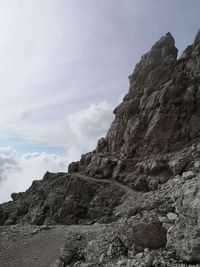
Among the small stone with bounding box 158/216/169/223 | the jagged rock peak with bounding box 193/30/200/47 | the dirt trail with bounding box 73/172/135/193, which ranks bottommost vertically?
the small stone with bounding box 158/216/169/223

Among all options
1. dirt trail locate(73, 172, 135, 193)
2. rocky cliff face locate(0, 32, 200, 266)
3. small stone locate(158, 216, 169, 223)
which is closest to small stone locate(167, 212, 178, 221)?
small stone locate(158, 216, 169, 223)

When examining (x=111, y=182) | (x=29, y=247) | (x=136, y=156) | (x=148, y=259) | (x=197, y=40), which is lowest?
(x=148, y=259)

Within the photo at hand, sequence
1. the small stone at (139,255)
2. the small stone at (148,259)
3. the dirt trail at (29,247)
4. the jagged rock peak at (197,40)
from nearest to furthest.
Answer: the small stone at (148,259) < the small stone at (139,255) < the dirt trail at (29,247) < the jagged rock peak at (197,40)

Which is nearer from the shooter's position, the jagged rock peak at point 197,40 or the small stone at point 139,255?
the small stone at point 139,255

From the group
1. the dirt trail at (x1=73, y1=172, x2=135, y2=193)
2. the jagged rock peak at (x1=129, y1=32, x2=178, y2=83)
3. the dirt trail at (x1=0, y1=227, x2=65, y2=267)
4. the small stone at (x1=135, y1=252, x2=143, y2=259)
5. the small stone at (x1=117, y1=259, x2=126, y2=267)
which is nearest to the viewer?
the small stone at (x1=135, y1=252, x2=143, y2=259)

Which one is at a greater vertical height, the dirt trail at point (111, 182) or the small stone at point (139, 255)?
the dirt trail at point (111, 182)

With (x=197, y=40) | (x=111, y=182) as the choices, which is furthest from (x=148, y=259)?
(x=197, y=40)

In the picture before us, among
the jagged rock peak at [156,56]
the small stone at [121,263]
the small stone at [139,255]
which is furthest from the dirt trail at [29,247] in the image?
the jagged rock peak at [156,56]

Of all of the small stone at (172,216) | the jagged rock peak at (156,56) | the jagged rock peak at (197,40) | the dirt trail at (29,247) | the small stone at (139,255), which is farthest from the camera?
the jagged rock peak at (156,56)

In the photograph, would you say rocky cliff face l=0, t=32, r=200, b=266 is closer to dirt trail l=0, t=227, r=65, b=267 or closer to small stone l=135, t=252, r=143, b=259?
dirt trail l=0, t=227, r=65, b=267

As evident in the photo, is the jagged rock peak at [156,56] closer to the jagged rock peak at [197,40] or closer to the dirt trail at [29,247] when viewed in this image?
the jagged rock peak at [197,40]

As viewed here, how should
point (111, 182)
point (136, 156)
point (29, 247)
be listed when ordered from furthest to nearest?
point (136, 156) < point (111, 182) < point (29, 247)

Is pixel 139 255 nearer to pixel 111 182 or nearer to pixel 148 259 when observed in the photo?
pixel 148 259

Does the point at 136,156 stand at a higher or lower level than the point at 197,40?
lower
